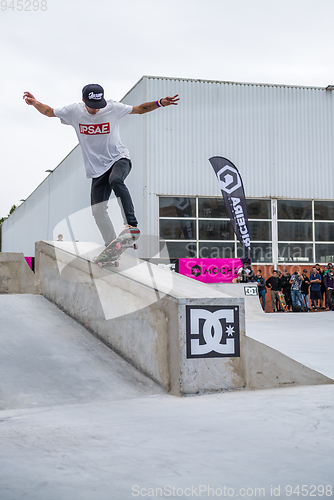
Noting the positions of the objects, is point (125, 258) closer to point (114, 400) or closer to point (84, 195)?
Result: point (114, 400)

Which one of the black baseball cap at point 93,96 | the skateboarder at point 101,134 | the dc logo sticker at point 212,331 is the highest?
the black baseball cap at point 93,96

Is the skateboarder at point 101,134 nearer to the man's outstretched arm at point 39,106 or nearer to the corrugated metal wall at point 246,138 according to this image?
the man's outstretched arm at point 39,106

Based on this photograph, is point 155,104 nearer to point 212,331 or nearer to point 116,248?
point 116,248

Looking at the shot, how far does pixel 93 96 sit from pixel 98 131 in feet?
1.26

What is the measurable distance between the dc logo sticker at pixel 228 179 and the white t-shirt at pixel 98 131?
13.1 meters

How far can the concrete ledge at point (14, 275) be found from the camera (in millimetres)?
10930

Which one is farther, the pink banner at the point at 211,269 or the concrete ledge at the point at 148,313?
the pink banner at the point at 211,269

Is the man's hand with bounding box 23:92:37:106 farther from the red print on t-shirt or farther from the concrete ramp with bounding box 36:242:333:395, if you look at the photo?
the concrete ramp with bounding box 36:242:333:395

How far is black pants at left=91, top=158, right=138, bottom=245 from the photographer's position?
213 inches

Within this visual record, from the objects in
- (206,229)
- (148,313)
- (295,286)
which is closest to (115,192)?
(148,313)

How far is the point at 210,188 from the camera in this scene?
802 inches

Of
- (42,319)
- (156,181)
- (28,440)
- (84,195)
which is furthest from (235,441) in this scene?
(84,195)

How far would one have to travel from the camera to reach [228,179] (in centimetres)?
1852

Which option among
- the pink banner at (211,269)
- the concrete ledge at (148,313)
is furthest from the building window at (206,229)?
the concrete ledge at (148,313)
